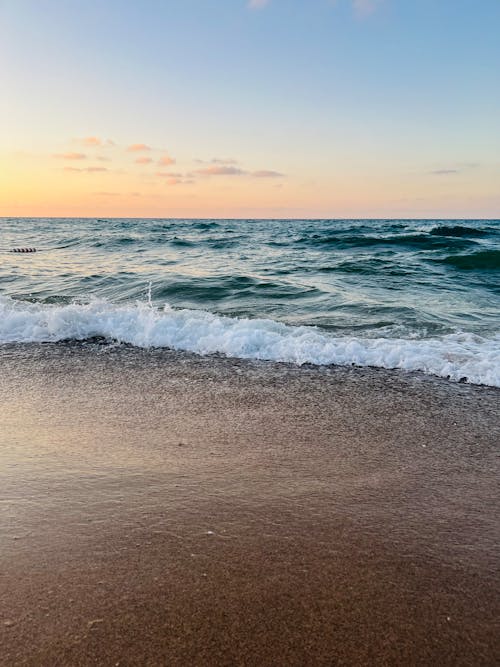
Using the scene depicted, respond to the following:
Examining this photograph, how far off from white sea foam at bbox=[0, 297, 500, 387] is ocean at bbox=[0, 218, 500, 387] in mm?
13

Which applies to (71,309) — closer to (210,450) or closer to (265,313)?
(265,313)

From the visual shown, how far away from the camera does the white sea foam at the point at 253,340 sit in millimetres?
4977

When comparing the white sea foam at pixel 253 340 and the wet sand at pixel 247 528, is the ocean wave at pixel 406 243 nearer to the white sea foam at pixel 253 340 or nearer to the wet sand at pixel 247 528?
the white sea foam at pixel 253 340

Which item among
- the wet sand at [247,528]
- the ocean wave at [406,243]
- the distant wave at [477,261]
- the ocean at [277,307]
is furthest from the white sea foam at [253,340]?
the ocean wave at [406,243]

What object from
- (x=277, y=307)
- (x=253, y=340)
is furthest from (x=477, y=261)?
(x=253, y=340)

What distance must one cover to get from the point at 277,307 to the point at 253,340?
8.50 ft

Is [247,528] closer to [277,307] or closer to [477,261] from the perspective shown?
[277,307]

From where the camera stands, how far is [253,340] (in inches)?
218

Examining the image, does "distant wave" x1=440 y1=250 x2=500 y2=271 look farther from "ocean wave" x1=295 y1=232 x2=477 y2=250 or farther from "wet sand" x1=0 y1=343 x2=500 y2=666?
"wet sand" x1=0 y1=343 x2=500 y2=666

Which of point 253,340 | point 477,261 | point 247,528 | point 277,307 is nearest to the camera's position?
point 247,528

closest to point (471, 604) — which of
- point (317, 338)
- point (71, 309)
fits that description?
point (317, 338)

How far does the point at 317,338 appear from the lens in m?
→ 5.69

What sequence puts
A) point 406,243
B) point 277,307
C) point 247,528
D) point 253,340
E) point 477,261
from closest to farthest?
point 247,528 < point 253,340 < point 277,307 < point 477,261 < point 406,243

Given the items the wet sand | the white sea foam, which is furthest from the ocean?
the wet sand
